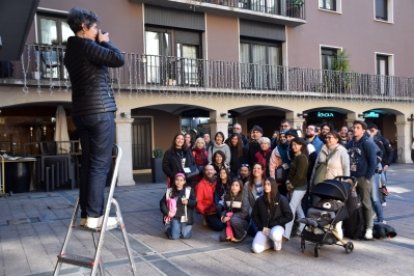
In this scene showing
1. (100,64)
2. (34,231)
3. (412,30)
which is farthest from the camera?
(412,30)

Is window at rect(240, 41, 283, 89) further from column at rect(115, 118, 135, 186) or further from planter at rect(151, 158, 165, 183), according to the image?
column at rect(115, 118, 135, 186)

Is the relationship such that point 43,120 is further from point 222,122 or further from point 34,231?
point 34,231

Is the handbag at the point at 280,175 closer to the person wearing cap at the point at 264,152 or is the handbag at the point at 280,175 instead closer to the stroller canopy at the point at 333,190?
the person wearing cap at the point at 264,152

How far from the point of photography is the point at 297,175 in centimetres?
675

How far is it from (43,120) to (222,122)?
692 centimetres

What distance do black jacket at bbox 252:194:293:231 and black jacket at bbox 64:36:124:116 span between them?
3764 mm

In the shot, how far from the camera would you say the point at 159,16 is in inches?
620

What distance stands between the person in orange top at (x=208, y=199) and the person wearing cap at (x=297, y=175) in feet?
4.64

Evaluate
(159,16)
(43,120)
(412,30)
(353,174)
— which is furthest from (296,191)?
(412,30)

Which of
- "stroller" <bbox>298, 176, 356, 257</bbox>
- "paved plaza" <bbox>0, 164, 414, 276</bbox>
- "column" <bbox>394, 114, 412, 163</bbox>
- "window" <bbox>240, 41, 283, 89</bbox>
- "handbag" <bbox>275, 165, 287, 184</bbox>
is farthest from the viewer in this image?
"column" <bbox>394, 114, 412, 163</bbox>

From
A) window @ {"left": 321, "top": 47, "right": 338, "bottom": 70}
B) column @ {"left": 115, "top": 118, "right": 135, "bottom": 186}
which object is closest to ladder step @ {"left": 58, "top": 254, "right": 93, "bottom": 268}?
column @ {"left": 115, "top": 118, "right": 135, "bottom": 186}

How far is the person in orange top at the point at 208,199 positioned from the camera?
758 centimetres

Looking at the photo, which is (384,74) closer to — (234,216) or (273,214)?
(234,216)

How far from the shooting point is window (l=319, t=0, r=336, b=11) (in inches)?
803
